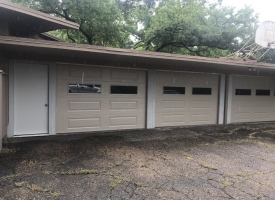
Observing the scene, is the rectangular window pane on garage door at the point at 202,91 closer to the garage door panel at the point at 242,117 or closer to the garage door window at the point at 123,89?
the garage door panel at the point at 242,117

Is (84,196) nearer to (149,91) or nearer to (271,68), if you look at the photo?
(149,91)

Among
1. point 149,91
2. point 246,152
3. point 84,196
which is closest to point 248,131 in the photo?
point 246,152

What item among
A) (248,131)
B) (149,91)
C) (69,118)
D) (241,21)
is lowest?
(248,131)

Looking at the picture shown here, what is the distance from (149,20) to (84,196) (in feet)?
50.9

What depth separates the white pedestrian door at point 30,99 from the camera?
233 inches

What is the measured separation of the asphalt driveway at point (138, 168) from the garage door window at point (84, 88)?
54.2 inches

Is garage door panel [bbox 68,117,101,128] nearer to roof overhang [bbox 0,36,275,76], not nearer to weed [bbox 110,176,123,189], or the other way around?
roof overhang [bbox 0,36,275,76]

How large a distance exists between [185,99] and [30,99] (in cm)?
512

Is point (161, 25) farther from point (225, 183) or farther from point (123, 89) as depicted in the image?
point (225, 183)

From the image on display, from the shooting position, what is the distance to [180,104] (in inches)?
318

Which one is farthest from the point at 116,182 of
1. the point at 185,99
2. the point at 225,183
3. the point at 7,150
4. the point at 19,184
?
the point at 185,99

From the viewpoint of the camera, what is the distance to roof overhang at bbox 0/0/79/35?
5.10m

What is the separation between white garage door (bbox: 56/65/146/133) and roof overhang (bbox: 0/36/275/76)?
0.30 meters

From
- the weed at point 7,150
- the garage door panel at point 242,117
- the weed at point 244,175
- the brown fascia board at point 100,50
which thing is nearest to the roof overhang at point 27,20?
the brown fascia board at point 100,50
